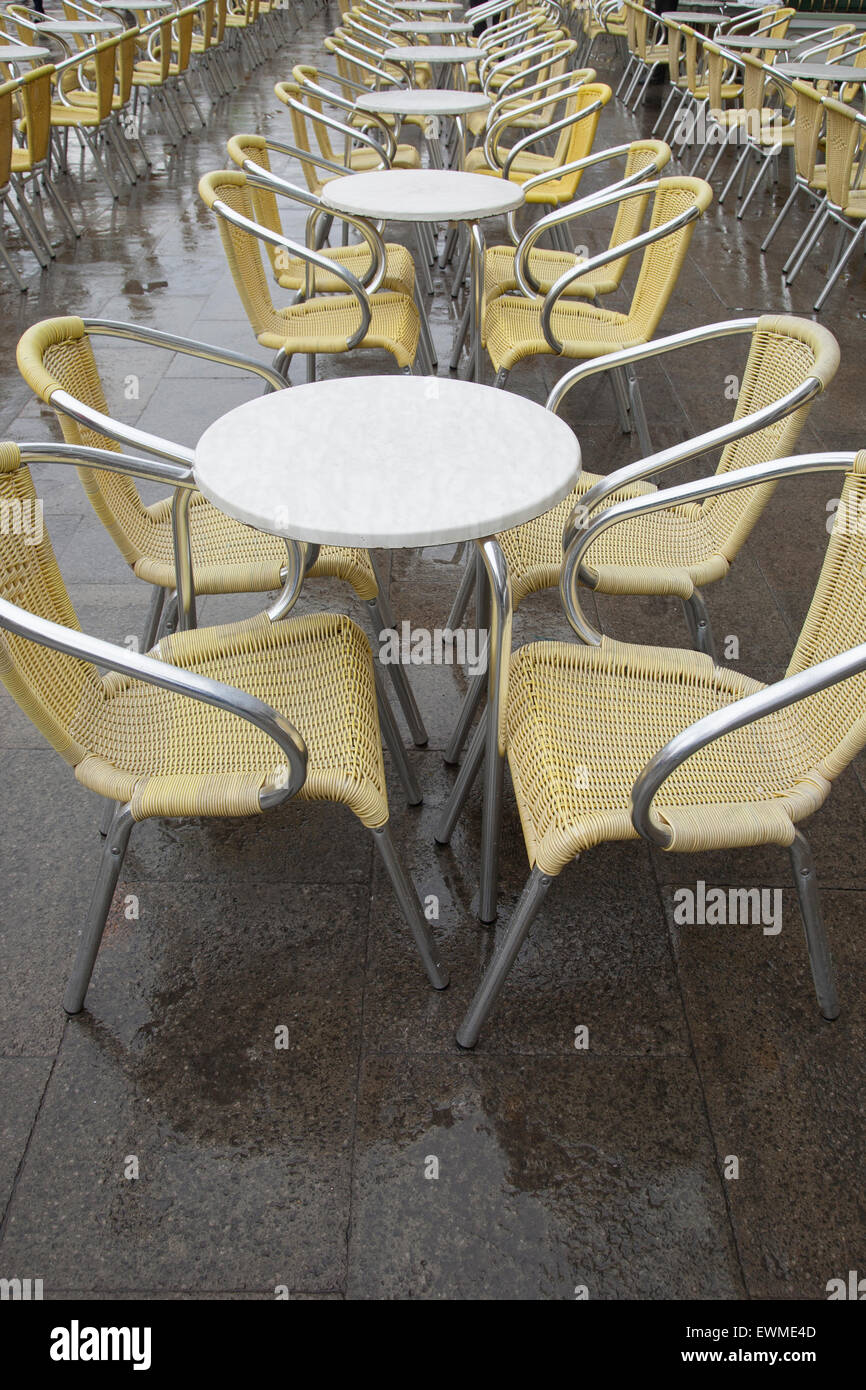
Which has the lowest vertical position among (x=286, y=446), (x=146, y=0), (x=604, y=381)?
(x=604, y=381)

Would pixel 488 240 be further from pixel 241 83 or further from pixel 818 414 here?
pixel 241 83

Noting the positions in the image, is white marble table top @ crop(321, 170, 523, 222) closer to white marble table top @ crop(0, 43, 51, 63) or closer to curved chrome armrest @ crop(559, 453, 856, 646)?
curved chrome armrest @ crop(559, 453, 856, 646)

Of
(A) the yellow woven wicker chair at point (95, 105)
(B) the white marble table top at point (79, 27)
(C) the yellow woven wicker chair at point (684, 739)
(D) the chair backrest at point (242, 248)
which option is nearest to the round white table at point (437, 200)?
(D) the chair backrest at point (242, 248)

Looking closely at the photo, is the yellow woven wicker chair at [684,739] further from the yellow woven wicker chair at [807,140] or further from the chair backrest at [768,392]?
the yellow woven wicker chair at [807,140]

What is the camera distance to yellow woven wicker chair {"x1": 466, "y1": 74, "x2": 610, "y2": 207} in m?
3.54

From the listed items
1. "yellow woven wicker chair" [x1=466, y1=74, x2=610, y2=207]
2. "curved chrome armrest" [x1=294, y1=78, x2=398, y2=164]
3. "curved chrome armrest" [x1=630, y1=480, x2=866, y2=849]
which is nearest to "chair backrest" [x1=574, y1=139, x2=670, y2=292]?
"yellow woven wicker chair" [x1=466, y1=74, x2=610, y2=207]

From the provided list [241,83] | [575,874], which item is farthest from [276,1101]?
[241,83]

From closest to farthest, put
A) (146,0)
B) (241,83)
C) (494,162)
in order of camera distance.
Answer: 1. (494,162)
2. (146,0)
3. (241,83)

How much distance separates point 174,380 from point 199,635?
7.93 feet

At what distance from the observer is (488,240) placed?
17.4 ft

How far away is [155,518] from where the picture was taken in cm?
202

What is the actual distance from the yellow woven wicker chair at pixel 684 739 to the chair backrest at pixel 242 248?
1627 mm

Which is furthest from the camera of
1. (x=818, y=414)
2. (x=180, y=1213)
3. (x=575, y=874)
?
(x=818, y=414)

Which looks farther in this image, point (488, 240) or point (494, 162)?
point (488, 240)
